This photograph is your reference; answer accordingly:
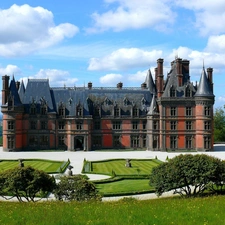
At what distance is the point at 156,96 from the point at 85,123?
1702cm

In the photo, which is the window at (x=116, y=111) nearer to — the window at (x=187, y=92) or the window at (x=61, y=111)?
the window at (x=61, y=111)

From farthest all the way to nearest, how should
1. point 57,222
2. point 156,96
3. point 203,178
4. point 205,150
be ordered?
point 156,96, point 205,150, point 203,178, point 57,222

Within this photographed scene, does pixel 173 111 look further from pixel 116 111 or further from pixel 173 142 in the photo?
pixel 116 111

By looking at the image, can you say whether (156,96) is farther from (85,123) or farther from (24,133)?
(24,133)

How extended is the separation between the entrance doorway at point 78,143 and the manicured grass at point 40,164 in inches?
822

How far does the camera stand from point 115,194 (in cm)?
3203

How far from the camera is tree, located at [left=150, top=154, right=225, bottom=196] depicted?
92.4 feet

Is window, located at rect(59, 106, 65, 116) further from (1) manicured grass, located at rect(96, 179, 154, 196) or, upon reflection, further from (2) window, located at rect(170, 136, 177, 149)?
(1) manicured grass, located at rect(96, 179, 154, 196)

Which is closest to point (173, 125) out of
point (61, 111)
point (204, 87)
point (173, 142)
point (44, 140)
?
point (173, 142)

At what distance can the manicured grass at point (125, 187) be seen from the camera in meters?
33.7

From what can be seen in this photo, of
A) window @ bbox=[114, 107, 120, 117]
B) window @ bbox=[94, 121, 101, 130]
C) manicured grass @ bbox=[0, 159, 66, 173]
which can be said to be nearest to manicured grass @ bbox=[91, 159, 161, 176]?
manicured grass @ bbox=[0, 159, 66, 173]

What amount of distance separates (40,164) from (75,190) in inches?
1144

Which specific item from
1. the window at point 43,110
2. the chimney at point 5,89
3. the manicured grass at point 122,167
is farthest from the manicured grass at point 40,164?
the chimney at point 5,89

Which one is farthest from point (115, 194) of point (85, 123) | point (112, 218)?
point (85, 123)
